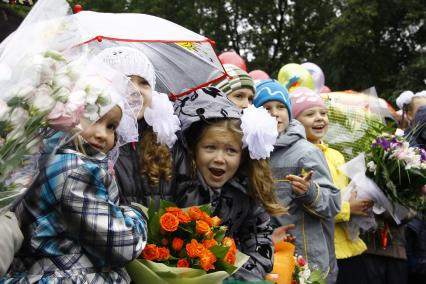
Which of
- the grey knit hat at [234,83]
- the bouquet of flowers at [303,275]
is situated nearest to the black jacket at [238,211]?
the bouquet of flowers at [303,275]

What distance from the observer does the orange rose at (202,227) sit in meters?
2.80

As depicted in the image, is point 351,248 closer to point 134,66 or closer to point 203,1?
point 134,66

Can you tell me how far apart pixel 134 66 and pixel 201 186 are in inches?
26.6

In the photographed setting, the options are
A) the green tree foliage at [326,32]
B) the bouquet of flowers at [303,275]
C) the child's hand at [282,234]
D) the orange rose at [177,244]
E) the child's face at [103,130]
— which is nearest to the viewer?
the child's face at [103,130]

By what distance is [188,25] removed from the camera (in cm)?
2408

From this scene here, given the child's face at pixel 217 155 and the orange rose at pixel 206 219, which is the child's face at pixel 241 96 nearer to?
the child's face at pixel 217 155

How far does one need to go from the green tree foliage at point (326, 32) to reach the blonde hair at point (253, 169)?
41.4ft

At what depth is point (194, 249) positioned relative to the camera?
2.75 meters

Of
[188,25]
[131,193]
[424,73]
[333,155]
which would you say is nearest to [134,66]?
[131,193]

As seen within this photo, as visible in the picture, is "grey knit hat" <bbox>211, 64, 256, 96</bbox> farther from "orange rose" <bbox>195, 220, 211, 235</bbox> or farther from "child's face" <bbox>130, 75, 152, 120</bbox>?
"orange rose" <bbox>195, 220, 211, 235</bbox>

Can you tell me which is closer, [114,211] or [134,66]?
[114,211]

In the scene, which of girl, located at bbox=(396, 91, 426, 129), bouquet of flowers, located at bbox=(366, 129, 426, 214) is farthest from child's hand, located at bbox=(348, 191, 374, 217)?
girl, located at bbox=(396, 91, 426, 129)

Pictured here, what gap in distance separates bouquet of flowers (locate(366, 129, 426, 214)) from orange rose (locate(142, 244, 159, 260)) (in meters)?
2.85

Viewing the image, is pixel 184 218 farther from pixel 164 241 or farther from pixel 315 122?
pixel 315 122
